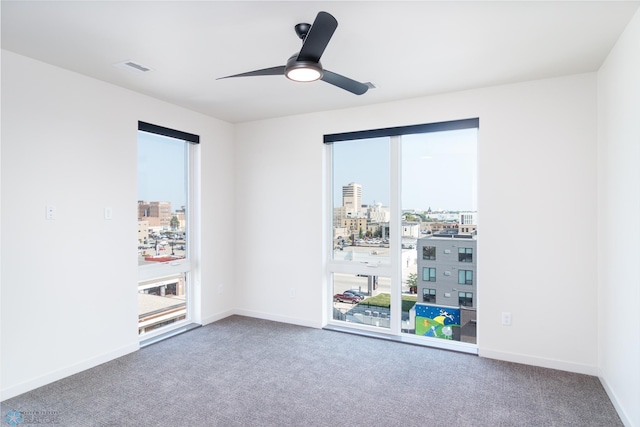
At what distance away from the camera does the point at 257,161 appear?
15.3 feet

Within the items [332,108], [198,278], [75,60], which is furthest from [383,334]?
[75,60]

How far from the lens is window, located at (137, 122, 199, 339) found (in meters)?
3.76

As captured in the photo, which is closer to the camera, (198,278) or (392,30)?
(392,30)

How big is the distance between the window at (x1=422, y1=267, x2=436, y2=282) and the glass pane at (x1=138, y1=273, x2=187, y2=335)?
2783 millimetres

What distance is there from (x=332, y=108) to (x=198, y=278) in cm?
256

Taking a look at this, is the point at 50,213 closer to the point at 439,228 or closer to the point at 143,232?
the point at 143,232

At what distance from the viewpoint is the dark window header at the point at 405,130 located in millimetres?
3506

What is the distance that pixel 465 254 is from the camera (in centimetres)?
363

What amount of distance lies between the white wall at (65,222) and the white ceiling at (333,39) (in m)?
0.25

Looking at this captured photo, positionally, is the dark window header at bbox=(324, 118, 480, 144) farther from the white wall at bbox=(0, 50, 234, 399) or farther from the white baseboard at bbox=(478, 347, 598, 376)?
the white baseboard at bbox=(478, 347, 598, 376)

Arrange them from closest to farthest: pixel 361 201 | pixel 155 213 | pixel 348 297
A: pixel 155 213, pixel 361 201, pixel 348 297

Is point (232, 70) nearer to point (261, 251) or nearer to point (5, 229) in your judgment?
point (5, 229)

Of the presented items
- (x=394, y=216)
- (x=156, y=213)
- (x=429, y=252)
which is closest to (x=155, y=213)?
(x=156, y=213)

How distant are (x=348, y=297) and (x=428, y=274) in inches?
39.6
